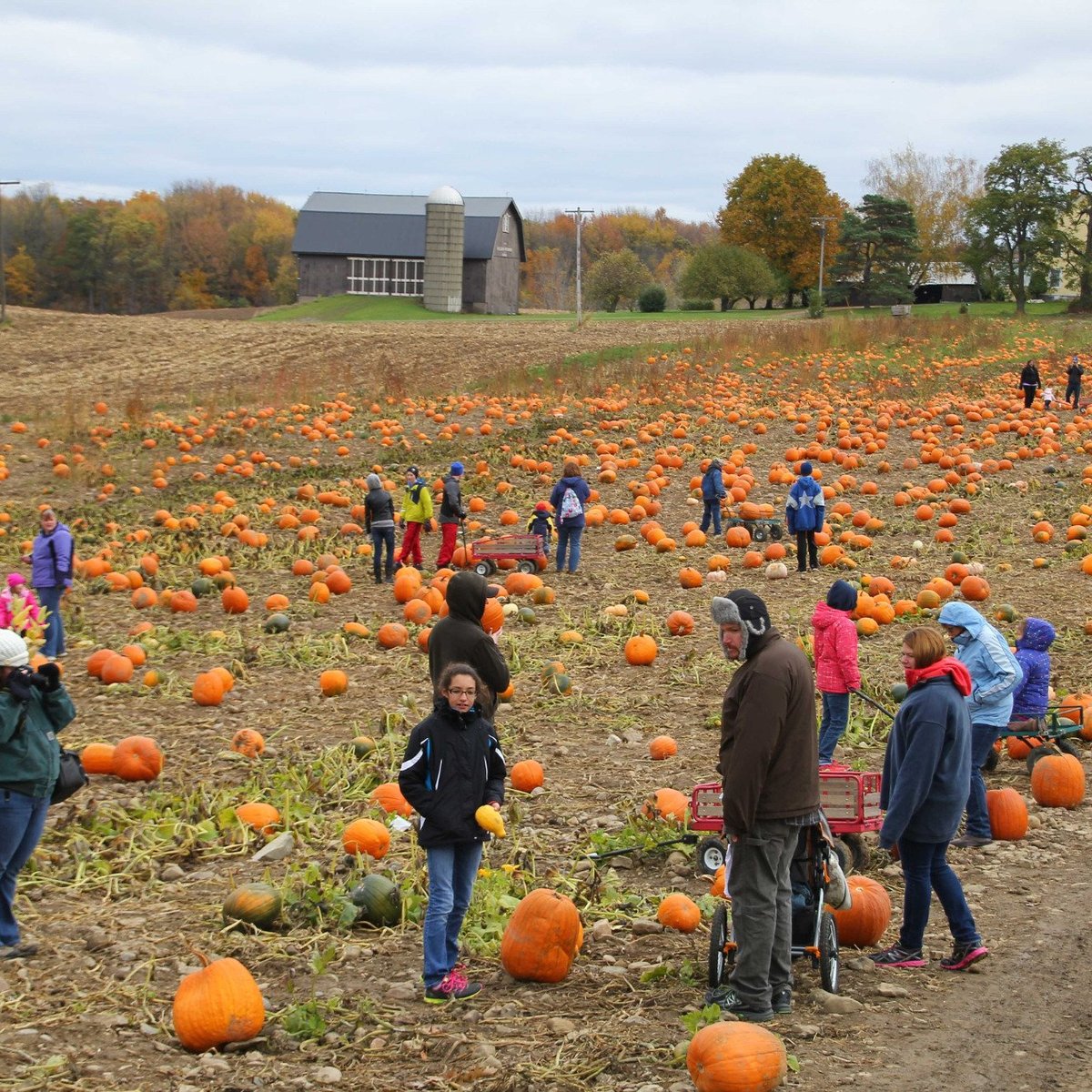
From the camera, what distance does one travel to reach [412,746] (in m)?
6.00

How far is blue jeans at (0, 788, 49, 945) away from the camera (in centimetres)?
647

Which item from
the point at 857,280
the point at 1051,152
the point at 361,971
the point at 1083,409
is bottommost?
the point at 361,971

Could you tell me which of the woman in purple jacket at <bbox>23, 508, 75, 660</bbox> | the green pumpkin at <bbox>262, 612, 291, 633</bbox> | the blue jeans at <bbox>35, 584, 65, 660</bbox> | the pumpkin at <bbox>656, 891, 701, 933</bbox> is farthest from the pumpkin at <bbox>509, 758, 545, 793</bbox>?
the woman in purple jacket at <bbox>23, 508, 75, 660</bbox>

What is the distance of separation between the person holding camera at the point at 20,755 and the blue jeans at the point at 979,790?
5164mm

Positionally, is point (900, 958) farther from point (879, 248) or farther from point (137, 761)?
point (879, 248)

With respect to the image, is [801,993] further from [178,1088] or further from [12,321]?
[12,321]

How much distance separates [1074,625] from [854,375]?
21679 millimetres

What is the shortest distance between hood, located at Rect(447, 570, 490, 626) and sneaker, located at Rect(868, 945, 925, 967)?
8.55 feet

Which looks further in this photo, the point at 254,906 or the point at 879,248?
the point at 879,248

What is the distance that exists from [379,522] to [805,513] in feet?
16.7

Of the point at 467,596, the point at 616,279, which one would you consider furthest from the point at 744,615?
the point at 616,279

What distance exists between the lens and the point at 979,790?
8.14 metres

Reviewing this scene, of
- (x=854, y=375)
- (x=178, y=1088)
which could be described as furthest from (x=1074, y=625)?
(x=854, y=375)

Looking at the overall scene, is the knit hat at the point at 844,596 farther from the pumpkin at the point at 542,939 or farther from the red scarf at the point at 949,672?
the pumpkin at the point at 542,939
